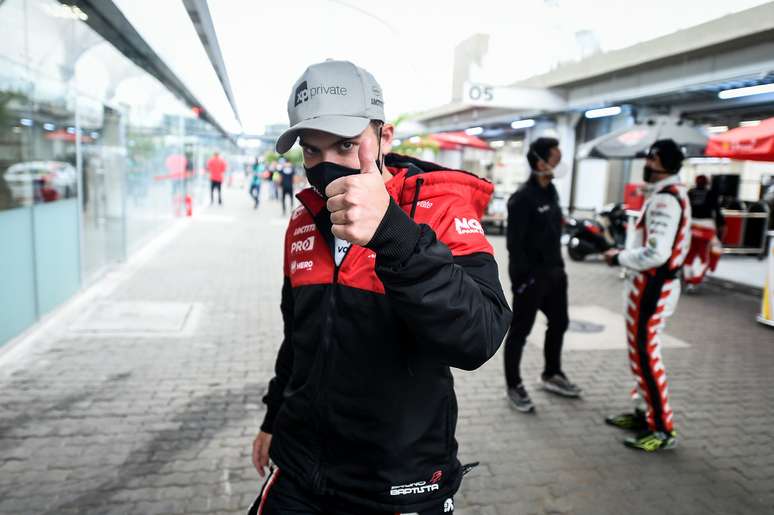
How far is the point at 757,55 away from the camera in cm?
1034

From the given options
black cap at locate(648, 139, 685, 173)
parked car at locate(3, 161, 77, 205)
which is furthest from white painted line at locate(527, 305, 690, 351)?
parked car at locate(3, 161, 77, 205)

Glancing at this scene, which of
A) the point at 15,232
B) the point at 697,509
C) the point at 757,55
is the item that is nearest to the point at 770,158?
the point at 757,55

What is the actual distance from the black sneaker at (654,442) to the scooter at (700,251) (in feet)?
21.3

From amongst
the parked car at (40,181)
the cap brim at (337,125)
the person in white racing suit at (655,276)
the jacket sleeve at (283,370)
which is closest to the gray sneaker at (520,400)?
the person in white racing suit at (655,276)

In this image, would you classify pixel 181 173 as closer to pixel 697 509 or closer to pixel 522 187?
pixel 522 187

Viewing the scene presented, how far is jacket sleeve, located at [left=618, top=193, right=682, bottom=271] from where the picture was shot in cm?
368

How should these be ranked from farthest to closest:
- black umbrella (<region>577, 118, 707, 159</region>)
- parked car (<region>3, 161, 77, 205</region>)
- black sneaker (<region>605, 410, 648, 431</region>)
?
1. black umbrella (<region>577, 118, 707, 159</region>)
2. parked car (<region>3, 161, 77, 205</region>)
3. black sneaker (<region>605, 410, 648, 431</region>)

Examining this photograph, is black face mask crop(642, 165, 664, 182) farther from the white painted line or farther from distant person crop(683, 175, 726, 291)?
distant person crop(683, 175, 726, 291)

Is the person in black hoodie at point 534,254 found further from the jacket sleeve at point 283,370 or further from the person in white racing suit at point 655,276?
the jacket sleeve at point 283,370

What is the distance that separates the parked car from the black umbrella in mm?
9187

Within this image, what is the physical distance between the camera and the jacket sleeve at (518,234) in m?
4.41

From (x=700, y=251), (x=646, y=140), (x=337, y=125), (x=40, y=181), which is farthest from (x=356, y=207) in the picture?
(x=646, y=140)

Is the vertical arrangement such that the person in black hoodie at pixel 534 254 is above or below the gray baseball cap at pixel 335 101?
below

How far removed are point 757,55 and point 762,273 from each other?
4.50m
